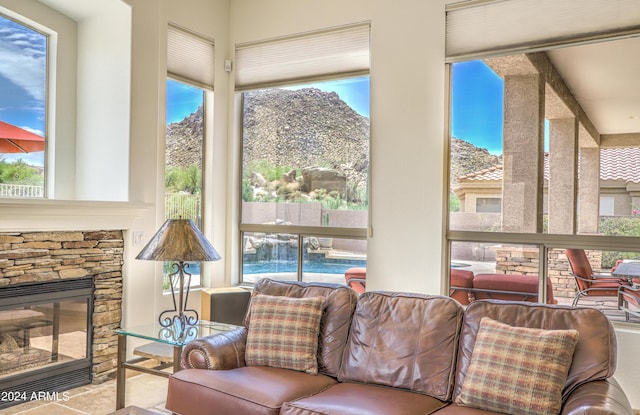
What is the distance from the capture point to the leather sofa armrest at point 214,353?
9.41ft

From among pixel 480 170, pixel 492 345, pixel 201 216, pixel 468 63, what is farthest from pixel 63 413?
pixel 468 63

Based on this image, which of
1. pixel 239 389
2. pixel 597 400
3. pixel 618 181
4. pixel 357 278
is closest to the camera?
pixel 597 400

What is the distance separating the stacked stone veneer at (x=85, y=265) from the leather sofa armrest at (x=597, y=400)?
323cm

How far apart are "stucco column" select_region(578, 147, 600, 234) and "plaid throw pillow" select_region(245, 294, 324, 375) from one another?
2.02m

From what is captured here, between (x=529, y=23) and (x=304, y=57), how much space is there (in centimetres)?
194

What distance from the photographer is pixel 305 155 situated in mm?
4926

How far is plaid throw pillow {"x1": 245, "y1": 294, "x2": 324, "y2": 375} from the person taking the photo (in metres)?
2.91

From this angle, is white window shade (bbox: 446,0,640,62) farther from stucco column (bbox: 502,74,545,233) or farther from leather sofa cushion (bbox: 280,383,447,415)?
leather sofa cushion (bbox: 280,383,447,415)

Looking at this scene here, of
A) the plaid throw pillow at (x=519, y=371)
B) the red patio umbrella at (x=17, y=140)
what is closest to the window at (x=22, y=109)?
the red patio umbrella at (x=17, y=140)

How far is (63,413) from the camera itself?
3326 mm

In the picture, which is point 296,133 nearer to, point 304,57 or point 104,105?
point 304,57

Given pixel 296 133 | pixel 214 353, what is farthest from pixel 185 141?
pixel 214 353

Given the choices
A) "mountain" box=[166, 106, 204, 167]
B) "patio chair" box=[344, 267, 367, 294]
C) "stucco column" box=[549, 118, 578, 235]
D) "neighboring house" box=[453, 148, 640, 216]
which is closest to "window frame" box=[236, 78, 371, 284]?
"patio chair" box=[344, 267, 367, 294]

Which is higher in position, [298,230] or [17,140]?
[17,140]
